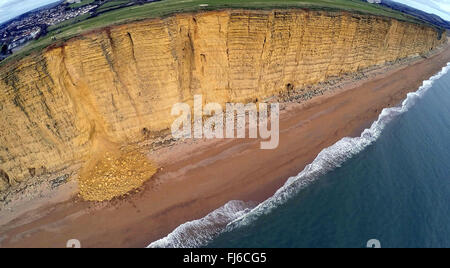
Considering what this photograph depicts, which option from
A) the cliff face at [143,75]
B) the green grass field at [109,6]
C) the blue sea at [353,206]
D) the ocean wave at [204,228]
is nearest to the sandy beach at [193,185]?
the ocean wave at [204,228]

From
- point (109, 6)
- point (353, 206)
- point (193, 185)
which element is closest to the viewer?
point (353, 206)

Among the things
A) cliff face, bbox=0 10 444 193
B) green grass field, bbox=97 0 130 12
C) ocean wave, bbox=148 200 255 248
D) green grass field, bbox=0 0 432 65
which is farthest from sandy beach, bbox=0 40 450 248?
green grass field, bbox=97 0 130 12

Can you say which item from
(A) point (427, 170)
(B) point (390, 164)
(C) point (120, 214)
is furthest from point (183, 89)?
(A) point (427, 170)

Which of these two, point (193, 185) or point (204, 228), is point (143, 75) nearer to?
point (193, 185)

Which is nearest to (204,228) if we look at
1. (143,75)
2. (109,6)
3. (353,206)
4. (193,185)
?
(193,185)

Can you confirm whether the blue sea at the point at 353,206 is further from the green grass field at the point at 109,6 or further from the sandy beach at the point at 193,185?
the green grass field at the point at 109,6

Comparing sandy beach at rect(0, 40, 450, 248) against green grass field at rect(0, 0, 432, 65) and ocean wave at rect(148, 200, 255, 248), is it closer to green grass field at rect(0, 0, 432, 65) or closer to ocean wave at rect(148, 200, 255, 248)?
ocean wave at rect(148, 200, 255, 248)

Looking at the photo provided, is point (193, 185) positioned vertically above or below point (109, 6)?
below
